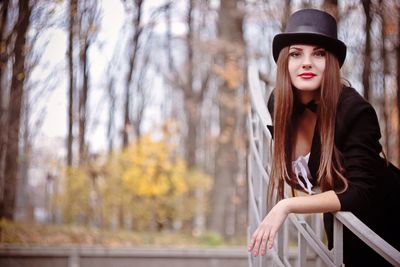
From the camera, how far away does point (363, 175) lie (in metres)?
2.20

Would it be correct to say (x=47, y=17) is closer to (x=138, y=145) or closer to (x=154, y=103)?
(x=138, y=145)

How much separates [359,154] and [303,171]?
1.05 feet

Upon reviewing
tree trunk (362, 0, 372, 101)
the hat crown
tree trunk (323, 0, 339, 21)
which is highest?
tree trunk (323, 0, 339, 21)

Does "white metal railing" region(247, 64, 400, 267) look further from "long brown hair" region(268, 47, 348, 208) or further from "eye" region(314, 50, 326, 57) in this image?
"eye" region(314, 50, 326, 57)

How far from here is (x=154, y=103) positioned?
29797 millimetres

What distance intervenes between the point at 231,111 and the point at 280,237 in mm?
9569

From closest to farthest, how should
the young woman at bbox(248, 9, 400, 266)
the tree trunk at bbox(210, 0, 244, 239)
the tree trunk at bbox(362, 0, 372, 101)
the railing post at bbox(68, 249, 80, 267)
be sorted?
the young woman at bbox(248, 9, 400, 266) → the railing post at bbox(68, 249, 80, 267) → the tree trunk at bbox(362, 0, 372, 101) → the tree trunk at bbox(210, 0, 244, 239)

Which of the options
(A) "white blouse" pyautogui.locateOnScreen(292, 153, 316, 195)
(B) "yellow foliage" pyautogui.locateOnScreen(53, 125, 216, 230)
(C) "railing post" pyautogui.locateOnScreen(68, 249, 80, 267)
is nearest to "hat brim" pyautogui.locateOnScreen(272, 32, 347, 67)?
(A) "white blouse" pyautogui.locateOnScreen(292, 153, 316, 195)

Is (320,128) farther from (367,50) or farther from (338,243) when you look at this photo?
(367,50)

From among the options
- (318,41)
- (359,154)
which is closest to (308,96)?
(318,41)

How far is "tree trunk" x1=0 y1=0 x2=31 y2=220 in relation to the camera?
5008mm

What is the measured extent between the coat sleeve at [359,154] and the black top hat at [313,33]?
0.29 m

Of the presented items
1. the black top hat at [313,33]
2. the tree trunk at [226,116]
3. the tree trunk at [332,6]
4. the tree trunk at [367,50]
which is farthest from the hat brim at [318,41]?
the tree trunk at [226,116]

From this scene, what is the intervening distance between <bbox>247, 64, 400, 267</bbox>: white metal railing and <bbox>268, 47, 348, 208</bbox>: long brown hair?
0.54 ft
